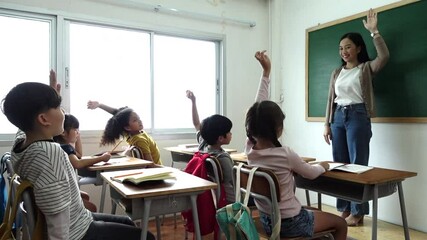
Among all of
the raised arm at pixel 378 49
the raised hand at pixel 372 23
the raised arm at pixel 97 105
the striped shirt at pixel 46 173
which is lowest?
the striped shirt at pixel 46 173

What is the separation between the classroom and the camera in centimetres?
308

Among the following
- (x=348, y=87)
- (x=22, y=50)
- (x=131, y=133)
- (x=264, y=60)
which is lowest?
(x=131, y=133)

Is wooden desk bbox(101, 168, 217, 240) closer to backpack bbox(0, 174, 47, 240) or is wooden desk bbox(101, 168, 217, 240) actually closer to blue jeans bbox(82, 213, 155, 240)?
blue jeans bbox(82, 213, 155, 240)

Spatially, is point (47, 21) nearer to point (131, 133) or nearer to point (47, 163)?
point (131, 133)

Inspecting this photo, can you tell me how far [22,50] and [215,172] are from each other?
7.94 feet

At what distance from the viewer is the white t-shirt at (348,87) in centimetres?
299

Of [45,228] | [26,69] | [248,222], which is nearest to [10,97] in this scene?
[45,228]

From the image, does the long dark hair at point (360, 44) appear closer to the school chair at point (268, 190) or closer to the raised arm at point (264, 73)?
the raised arm at point (264, 73)

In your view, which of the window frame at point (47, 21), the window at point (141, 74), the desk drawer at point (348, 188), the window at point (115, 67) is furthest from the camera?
the window at point (141, 74)

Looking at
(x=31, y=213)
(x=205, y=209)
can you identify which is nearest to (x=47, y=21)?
(x=205, y=209)

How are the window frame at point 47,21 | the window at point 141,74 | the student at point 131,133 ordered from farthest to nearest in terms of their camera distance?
the window at point 141,74, the window frame at point 47,21, the student at point 131,133

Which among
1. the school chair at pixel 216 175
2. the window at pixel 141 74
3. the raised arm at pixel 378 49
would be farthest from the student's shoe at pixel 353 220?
the window at pixel 141 74

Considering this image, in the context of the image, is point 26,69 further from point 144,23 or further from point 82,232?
point 82,232

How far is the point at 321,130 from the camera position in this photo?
12.8ft
